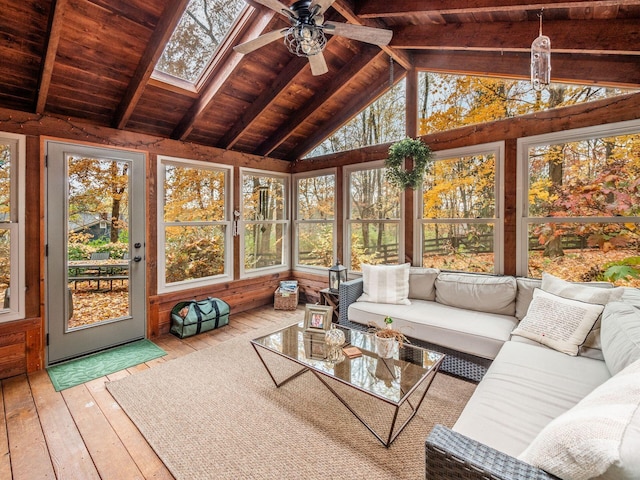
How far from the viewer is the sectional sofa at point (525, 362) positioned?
896mm

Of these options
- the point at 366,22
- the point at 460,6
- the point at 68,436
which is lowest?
the point at 68,436

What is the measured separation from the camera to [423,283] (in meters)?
3.50

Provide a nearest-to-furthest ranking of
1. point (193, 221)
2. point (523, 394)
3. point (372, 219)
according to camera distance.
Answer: point (523, 394) → point (193, 221) → point (372, 219)

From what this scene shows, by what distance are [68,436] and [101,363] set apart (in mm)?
1156

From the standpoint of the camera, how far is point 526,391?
1687 mm

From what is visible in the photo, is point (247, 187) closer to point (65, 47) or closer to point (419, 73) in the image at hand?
point (65, 47)

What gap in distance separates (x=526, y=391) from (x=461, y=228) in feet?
7.28

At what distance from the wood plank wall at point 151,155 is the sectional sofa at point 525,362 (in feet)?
2.38

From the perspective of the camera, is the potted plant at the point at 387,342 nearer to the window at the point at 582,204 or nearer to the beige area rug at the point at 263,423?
the beige area rug at the point at 263,423

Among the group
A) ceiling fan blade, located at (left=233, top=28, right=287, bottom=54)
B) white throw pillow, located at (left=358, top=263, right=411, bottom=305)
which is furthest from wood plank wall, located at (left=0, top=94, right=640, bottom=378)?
ceiling fan blade, located at (left=233, top=28, right=287, bottom=54)

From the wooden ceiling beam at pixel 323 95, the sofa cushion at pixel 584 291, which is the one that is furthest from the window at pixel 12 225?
the sofa cushion at pixel 584 291

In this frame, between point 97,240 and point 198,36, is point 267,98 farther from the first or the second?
point 97,240

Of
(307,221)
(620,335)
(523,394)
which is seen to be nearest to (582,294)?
(620,335)

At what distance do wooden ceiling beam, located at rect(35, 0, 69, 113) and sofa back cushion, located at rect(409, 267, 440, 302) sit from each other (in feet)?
12.6
